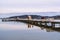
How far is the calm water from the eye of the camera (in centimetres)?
378

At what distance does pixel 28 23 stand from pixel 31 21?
0.37 feet

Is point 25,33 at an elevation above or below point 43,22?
below

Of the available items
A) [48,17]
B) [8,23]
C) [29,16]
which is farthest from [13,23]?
[48,17]

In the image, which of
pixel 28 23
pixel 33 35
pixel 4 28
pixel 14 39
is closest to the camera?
pixel 14 39

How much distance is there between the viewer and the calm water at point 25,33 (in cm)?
378

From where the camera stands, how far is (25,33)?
4203 millimetres

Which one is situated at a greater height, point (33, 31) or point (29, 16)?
point (29, 16)

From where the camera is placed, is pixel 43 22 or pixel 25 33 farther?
pixel 43 22

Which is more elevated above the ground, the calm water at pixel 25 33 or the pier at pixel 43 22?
the pier at pixel 43 22

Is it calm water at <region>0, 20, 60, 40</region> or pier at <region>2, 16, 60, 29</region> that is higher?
pier at <region>2, 16, 60, 29</region>

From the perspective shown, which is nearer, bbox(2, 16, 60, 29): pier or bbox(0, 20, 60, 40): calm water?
bbox(0, 20, 60, 40): calm water

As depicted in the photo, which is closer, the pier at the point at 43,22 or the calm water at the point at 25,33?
the calm water at the point at 25,33

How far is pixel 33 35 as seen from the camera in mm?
3951

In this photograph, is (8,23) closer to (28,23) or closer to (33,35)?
(28,23)
